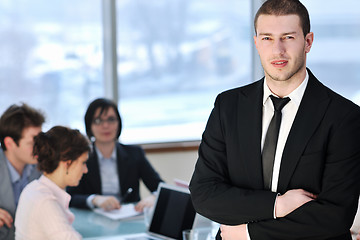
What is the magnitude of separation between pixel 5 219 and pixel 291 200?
6.12 feet

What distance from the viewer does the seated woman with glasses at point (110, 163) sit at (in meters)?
4.29

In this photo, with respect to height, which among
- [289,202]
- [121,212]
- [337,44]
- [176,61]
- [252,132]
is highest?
[337,44]

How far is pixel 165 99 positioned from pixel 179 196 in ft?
9.70

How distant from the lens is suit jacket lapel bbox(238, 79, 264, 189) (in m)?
2.20

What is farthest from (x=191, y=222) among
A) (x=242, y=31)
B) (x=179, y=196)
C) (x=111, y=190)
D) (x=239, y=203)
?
(x=242, y=31)

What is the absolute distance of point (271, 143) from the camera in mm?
2197

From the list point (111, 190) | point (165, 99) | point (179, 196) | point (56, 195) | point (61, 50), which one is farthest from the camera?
point (165, 99)

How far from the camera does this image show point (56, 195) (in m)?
2.98

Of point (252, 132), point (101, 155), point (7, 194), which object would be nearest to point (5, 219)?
point (7, 194)

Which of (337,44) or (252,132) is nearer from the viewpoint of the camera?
(252,132)

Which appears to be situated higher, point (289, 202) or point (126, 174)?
point (289, 202)

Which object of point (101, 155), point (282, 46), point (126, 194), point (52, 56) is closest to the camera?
Answer: point (282, 46)

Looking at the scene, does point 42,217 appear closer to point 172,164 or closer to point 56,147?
point 56,147

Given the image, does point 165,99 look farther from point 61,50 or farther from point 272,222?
point 272,222
